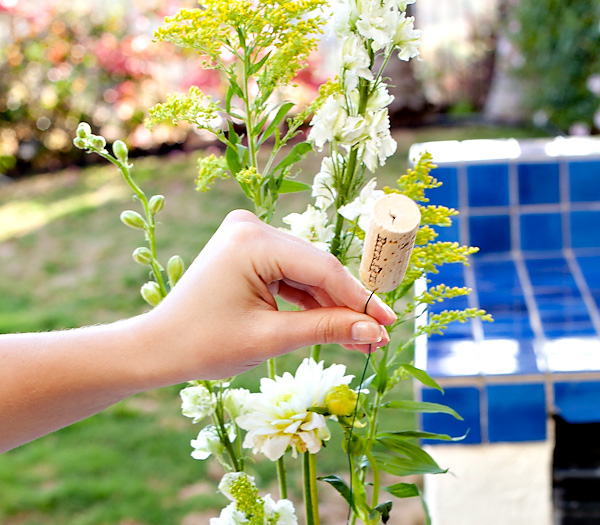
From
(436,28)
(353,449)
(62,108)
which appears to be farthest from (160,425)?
(436,28)

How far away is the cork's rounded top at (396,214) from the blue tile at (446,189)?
1.18m

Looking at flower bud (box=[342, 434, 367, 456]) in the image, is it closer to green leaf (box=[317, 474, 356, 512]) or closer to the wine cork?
green leaf (box=[317, 474, 356, 512])

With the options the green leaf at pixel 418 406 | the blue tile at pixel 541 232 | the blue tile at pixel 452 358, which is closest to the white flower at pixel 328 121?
the green leaf at pixel 418 406

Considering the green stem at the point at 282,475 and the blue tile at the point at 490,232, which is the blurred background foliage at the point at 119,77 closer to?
the blue tile at the point at 490,232

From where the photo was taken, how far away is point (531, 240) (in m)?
1.78

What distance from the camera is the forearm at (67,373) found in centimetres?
63

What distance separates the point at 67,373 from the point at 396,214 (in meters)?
0.31

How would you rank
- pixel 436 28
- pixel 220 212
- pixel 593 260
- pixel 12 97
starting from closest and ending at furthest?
pixel 593 260
pixel 220 212
pixel 12 97
pixel 436 28

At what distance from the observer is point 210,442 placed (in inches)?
27.5

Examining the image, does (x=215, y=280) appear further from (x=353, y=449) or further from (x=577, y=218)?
(x=577, y=218)

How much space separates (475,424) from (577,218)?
737mm

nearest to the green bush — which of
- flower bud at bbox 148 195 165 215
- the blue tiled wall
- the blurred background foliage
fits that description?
the blurred background foliage

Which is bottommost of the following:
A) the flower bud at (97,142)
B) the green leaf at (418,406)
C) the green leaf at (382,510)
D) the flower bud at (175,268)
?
the green leaf at (382,510)

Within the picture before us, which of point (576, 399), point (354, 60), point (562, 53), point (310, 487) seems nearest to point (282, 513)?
point (310, 487)
